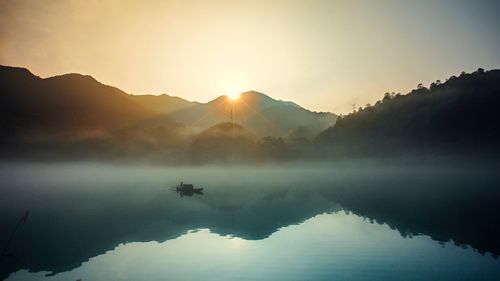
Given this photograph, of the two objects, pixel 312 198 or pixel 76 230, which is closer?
pixel 76 230

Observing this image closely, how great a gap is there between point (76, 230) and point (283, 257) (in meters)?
40.1

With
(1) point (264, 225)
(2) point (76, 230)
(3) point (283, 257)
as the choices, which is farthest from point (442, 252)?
(2) point (76, 230)

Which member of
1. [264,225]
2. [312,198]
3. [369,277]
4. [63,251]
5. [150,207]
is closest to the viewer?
[369,277]

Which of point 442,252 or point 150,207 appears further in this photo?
point 150,207

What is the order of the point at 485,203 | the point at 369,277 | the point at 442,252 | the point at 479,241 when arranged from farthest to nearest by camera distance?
the point at 485,203, the point at 479,241, the point at 442,252, the point at 369,277

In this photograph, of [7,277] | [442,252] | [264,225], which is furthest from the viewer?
[264,225]

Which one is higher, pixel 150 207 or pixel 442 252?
pixel 150 207

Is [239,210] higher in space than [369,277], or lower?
higher

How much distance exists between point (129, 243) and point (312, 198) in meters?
56.4

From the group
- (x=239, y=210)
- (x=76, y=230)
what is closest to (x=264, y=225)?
(x=239, y=210)

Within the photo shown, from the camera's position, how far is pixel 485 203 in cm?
6725

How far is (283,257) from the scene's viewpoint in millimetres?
36219

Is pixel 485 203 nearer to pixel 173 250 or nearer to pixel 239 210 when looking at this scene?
pixel 239 210

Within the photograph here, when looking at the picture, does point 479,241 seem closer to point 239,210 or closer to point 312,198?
point 239,210
